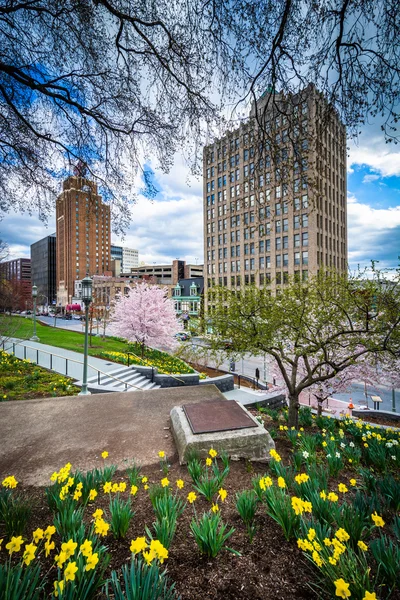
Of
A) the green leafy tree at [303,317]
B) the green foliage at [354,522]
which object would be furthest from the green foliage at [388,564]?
the green leafy tree at [303,317]

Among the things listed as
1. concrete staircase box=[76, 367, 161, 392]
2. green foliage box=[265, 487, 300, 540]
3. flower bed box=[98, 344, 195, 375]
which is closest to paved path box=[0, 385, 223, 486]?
green foliage box=[265, 487, 300, 540]

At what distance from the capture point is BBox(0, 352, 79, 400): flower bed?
30.8 feet

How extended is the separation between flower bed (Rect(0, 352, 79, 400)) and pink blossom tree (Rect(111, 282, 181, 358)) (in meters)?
7.58

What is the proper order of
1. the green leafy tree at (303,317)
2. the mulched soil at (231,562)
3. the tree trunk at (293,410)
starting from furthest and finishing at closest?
the tree trunk at (293,410), the green leafy tree at (303,317), the mulched soil at (231,562)

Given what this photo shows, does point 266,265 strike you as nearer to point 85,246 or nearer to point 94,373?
point 94,373

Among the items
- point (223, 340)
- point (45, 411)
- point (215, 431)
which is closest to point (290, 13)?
point (215, 431)

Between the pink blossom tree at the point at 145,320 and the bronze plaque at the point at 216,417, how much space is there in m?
14.7

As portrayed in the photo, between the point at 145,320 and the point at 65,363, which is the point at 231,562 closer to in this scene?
the point at 65,363

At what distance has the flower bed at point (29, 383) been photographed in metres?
9.40

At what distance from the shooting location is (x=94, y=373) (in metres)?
13.7

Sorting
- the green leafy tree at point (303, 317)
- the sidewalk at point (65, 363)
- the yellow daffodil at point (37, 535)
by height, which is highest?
the green leafy tree at point (303, 317)

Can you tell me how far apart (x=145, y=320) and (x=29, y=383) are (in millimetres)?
10006

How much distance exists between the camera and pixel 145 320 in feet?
65.7

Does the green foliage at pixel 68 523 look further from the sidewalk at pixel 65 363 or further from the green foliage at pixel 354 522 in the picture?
the sidewalk at pixel 65 363
